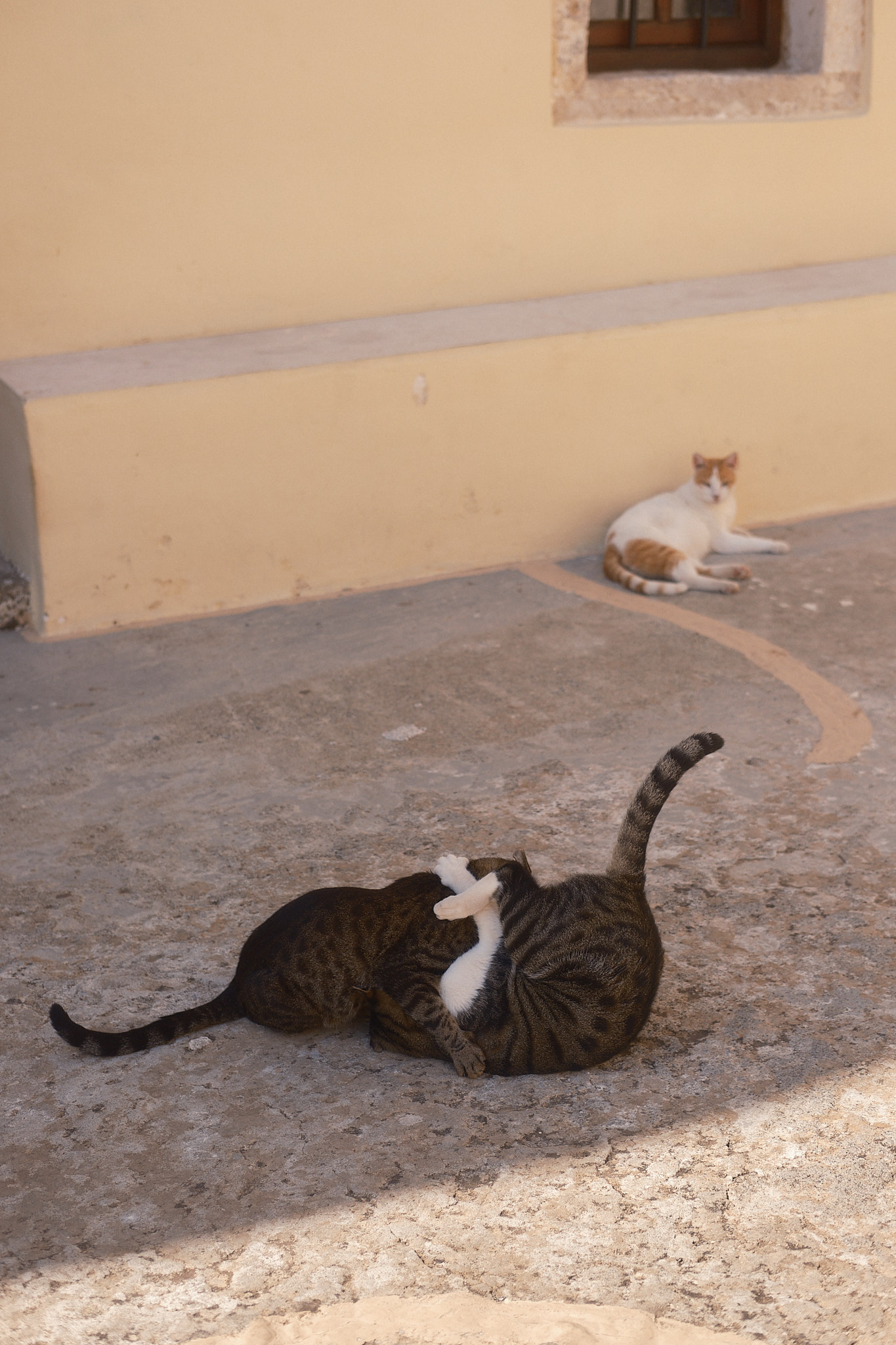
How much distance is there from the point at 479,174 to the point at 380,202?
491 mm

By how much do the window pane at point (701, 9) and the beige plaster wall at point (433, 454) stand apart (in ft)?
5.40

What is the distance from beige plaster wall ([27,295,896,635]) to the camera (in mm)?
5008

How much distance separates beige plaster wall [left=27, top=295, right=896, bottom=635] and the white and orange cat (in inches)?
12.9

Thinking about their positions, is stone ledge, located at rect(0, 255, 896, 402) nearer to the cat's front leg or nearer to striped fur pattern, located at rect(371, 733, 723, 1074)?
the cat's front leg

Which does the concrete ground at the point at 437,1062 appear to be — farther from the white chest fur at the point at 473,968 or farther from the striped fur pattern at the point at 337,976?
the white chest fur at the point at 473,968

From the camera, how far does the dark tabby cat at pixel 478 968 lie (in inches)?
102

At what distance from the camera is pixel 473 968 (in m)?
2.65

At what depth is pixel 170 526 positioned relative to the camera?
5.11 meters

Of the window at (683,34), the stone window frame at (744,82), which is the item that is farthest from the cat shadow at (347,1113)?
the window at (683,34)

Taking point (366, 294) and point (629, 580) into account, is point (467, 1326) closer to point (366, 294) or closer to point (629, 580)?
point (629, 580)

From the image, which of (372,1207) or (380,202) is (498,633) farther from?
(372,1207)

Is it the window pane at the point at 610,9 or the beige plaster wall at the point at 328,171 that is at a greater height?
the window pane at the point at 610,9

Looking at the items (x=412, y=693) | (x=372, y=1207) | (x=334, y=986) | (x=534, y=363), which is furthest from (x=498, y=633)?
(x=372, y=1207)

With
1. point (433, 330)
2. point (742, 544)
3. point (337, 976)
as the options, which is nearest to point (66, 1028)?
point (337, 976)
